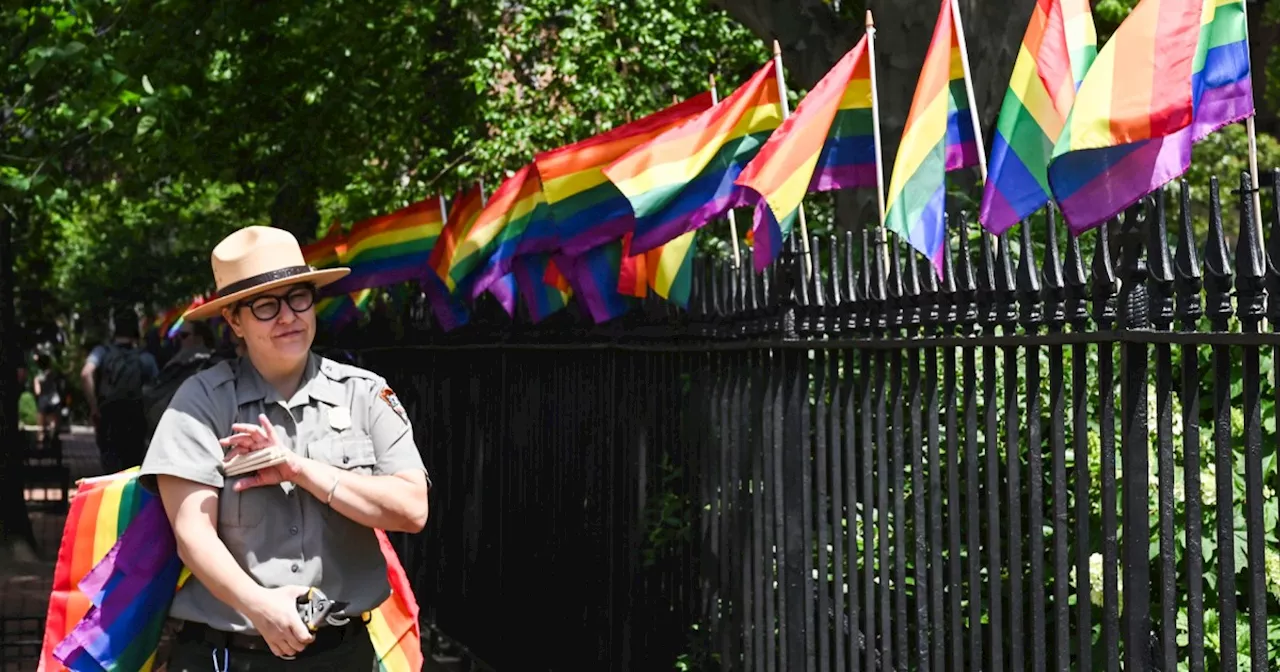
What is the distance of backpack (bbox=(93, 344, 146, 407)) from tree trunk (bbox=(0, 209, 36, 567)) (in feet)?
2.50

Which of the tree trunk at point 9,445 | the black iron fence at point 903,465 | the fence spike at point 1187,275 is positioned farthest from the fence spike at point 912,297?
the tree trunk at point 9,445

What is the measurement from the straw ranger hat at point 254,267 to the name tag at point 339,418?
12.6 inches

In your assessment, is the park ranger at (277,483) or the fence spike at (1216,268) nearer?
the fence spike at (1216,268)

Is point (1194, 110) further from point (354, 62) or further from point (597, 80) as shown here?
point (354, 62)

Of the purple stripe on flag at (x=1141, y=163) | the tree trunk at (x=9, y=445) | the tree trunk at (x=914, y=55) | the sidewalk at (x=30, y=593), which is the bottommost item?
the sidewalk at (x=30, y=593)

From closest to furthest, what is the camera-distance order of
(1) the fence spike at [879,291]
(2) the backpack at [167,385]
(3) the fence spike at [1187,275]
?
1. (3) the fence spike at [1187,275]
2. (1) the fence spike at [879,291]
3. (2) the backpack at [167,385]

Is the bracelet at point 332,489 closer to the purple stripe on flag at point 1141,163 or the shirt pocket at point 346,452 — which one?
the shirt pocket at point 346,452

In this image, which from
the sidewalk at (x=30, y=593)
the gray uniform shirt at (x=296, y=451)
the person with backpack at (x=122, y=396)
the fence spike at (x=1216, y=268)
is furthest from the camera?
the person with backpack at (x=122, y=396)

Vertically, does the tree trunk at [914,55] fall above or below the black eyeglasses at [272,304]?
above

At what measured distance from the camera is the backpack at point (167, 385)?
12677 millimetres

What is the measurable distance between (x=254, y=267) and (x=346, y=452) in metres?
0.49

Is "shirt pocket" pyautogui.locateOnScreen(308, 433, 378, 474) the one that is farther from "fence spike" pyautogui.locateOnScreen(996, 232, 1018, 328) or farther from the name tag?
"fence spike" pyautogui.locateOnScreen(996, 232, 1018, 328)

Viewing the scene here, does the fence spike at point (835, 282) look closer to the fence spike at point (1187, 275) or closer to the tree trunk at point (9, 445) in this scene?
the fence spike at point (1187, 275)

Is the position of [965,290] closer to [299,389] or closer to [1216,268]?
[1216,268]
